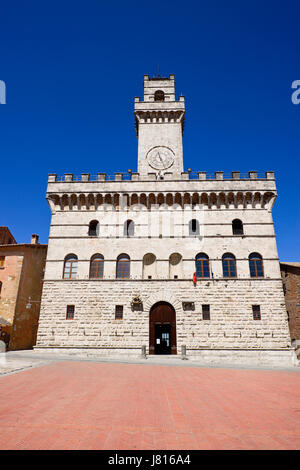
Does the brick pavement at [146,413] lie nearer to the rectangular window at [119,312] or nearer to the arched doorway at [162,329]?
the arched doorway at [162,329]

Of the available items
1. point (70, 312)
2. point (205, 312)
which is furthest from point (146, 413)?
point (70, 312)

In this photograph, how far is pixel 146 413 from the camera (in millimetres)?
6844

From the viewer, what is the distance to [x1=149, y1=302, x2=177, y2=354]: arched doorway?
20.2m

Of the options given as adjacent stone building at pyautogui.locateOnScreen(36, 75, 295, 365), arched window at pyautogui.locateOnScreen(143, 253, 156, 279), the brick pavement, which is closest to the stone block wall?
adjacent stone building at pyautogui.locateOnScreen(36, 75, 295, 365)

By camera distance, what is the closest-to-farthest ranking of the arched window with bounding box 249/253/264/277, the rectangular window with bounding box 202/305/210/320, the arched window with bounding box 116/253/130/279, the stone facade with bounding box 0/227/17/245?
the rectangular window with bounding box 202/305/210/320 < the arched window with bounding box 249/253/264/277 < the arched window with bounding box 116/253/130/279 < the stone facade with bounding box 0/227/17/245

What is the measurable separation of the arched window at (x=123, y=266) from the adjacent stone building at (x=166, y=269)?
0.26ft

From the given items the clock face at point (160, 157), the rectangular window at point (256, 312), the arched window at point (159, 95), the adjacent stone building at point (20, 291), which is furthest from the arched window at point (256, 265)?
the arched window at point (159, 95)

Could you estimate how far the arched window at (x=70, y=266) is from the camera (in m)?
22.0

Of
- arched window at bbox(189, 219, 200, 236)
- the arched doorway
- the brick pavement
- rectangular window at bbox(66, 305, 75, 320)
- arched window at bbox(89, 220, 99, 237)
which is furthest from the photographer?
arched window at bbox(89, 220, 99, 237)

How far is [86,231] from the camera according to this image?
2292cm

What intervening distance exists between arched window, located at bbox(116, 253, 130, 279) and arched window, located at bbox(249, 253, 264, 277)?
9.49 m

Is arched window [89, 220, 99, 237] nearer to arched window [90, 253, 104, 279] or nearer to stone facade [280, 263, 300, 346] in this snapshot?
arched window [90, 253, 104, 279]
